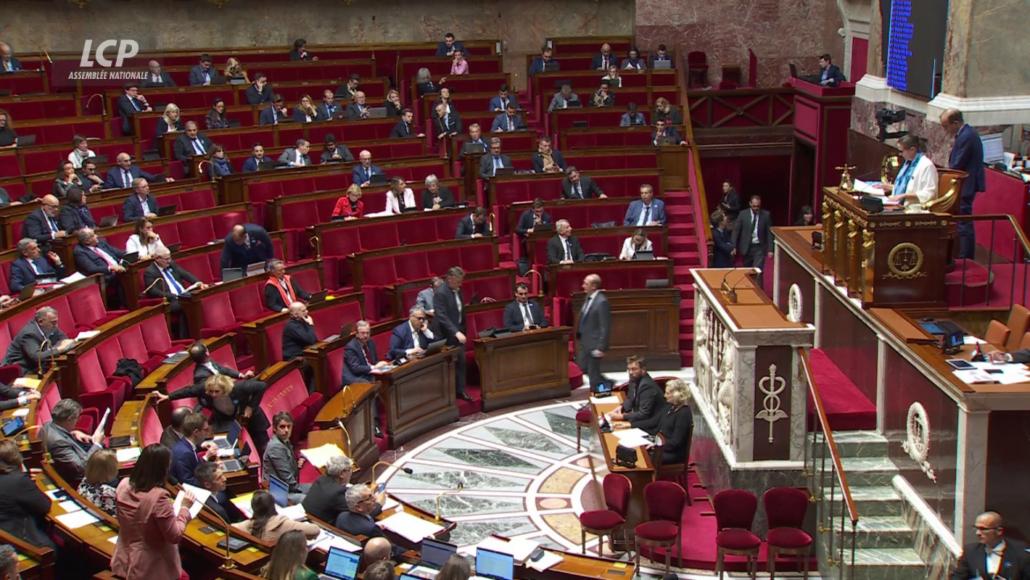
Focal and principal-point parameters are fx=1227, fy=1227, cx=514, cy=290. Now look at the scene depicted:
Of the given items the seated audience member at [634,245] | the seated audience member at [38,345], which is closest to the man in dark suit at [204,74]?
the seated audience member at [634,245]

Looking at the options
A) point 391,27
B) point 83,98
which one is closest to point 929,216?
point 83,98

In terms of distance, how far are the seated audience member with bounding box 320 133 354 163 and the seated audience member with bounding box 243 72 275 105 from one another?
1.73m

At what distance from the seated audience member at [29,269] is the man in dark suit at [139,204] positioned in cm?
159

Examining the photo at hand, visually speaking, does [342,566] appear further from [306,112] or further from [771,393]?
[306,112]

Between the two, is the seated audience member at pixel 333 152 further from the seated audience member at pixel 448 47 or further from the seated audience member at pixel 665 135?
the seated audience member at pixel 448 47

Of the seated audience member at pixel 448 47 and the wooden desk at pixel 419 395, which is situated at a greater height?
the seated audience member at pixel 448 47

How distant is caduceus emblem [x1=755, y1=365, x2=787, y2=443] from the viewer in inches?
309

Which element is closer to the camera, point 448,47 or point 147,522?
point 147,522

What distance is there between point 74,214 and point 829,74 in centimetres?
988

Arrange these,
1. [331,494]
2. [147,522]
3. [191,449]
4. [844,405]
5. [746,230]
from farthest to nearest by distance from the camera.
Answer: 1. [746,230]
2. [844,405]
3. [191,449]
4. [331,494]
5. [147,522]

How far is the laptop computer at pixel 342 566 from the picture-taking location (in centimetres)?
552

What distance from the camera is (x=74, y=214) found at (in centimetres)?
1078

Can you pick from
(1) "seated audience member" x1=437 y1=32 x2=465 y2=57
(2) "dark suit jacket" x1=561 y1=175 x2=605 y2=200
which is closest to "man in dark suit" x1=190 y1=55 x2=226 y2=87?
(1) "seated audience member" x1=437 y1=32 x2=465 y2=57

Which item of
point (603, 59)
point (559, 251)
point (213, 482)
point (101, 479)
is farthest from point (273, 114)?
point (101, 479)
